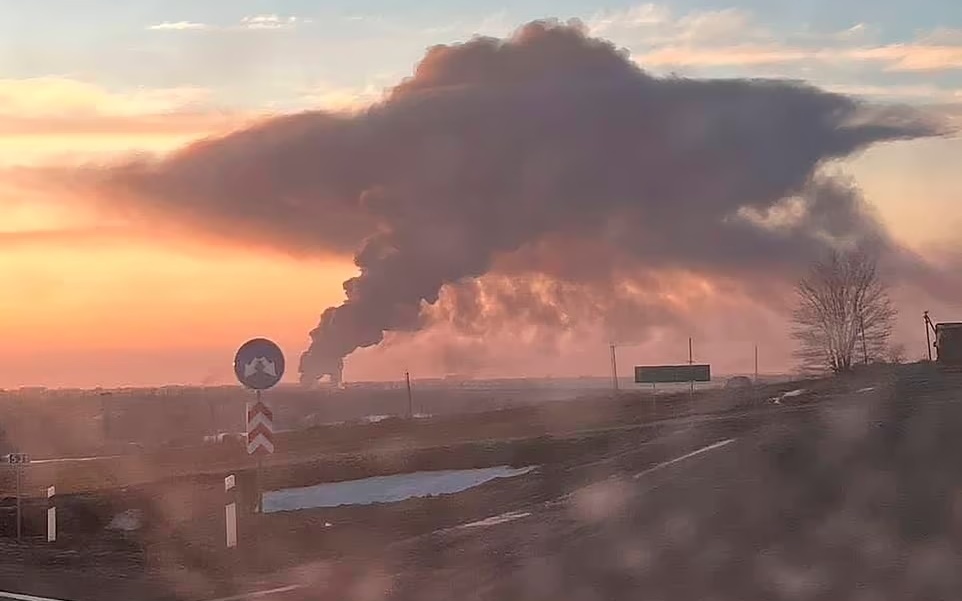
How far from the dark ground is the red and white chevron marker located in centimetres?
125

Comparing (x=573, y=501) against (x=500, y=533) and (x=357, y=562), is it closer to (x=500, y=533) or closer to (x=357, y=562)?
(x=500, y=533)

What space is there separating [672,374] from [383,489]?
27628 mm

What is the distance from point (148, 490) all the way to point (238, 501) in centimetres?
623

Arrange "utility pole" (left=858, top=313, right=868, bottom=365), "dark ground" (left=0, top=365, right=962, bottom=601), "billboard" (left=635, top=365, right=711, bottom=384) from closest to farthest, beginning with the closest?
"dark ground" (left=0, top=365, right=962, bottom=601) → "billboard" (left=635, top=365, right=711, bottom=384) → "utility pole" (left=858, top=313, right=868, bottom=365)

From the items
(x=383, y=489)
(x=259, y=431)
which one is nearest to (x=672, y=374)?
(x=383, y=489)

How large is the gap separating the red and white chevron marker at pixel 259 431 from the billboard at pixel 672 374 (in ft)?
116

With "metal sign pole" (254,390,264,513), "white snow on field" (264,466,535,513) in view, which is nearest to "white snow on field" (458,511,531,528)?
"metal sign pole" (254,390,264,513)

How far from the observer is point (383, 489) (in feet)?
86.9

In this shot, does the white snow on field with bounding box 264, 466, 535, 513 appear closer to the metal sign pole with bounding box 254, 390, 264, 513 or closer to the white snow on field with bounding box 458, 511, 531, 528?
the white snow on field with bounding box 458, 511, 531, 528

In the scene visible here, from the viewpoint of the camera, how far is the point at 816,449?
21953 millimetres

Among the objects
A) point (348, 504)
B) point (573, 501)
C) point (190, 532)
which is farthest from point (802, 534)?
point (348, 504)

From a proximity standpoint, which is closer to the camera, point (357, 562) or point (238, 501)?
point (357, 562)

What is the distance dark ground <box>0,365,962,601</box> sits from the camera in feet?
A: 41.5

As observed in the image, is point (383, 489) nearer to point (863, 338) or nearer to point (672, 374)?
point (672, 374)
